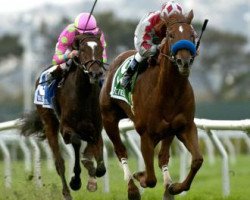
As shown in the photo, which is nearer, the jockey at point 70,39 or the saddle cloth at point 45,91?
the jockey at point 70,39

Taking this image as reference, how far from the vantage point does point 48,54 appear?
62312 mm

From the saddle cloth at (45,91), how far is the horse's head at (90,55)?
0.75 meters

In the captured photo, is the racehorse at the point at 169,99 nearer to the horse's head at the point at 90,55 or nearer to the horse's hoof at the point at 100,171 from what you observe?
the horse's head at the point at 90,55

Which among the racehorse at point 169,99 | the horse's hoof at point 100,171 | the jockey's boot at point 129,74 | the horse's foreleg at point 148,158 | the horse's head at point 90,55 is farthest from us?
the horse's hoof at point 100,171

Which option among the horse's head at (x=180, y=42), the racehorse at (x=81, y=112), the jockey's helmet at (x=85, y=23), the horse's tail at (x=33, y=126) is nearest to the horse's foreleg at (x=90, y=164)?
the racehorse at (x=81, y=112)

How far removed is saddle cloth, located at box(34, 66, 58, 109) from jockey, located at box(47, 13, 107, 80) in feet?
0.28

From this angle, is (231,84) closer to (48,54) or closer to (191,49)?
(48,54)

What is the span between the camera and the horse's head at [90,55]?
8.87 metres

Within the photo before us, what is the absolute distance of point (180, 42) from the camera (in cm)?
732

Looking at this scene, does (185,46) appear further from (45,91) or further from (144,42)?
(45,91)

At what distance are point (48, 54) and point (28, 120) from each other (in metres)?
51.4

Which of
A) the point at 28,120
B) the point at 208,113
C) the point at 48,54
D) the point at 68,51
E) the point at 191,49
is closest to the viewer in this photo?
the point at 191,49

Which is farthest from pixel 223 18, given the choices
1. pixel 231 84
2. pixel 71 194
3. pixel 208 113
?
pixel 71 194

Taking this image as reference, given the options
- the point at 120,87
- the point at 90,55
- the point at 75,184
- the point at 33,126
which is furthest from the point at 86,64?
the point at 33,126
